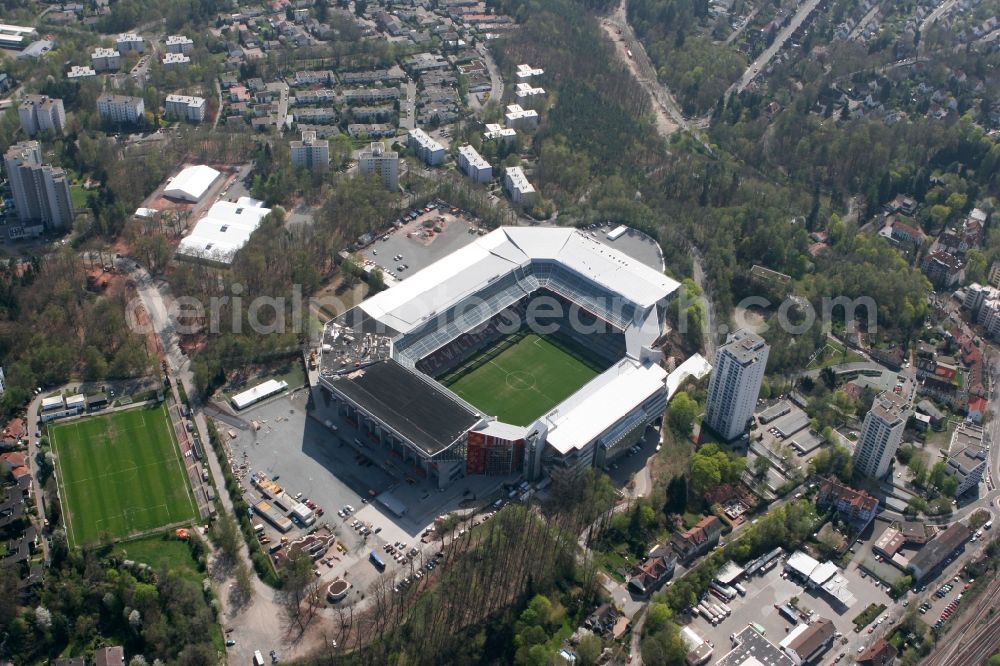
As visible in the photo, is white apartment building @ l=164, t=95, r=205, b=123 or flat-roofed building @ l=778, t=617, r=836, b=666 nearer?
flat-roofed building @ l=778, t=617, r=836, b=666

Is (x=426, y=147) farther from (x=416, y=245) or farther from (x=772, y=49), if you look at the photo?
(x=772, y=49)

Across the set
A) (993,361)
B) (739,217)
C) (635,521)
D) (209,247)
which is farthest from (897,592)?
(209,247)

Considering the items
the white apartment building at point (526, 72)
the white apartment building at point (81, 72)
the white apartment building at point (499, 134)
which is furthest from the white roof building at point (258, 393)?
the white apartment building at point (526, 72)

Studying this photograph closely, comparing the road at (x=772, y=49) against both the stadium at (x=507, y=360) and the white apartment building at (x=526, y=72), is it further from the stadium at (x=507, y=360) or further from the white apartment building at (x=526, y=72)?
the stadium at (x=507, y=360)

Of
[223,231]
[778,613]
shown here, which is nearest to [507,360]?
[778,613]

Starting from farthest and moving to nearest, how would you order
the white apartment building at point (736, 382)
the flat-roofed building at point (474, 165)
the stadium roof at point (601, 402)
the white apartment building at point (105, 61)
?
the white apartment building at point (105, 61), the flat-roofed building at point (474, 165), the white apartment building at point (736, 382), the stadium roof at point (601, 402)

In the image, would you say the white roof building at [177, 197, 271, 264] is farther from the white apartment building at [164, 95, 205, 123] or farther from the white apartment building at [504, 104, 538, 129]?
the white apartment building at [504, 104, 538, 129]

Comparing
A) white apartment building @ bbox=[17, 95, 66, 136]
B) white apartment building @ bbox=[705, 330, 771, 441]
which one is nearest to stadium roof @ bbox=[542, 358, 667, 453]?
white apartment building @ bbox=[705, 330, 771, 441]
